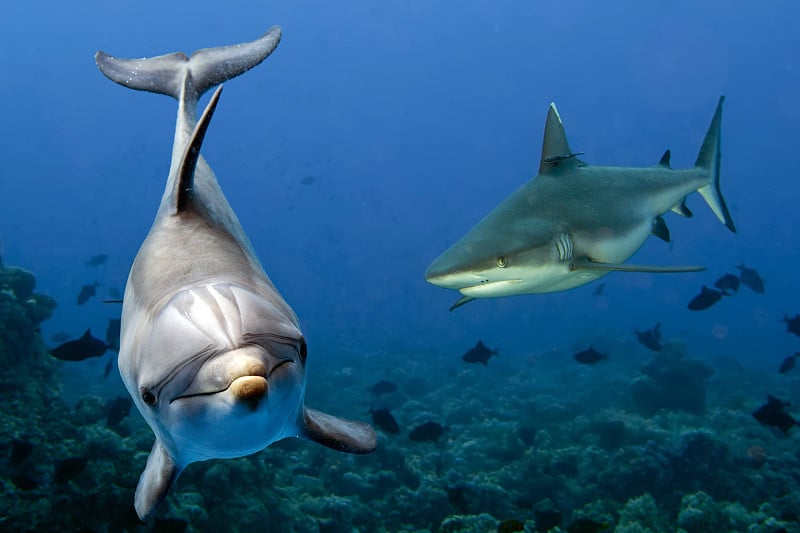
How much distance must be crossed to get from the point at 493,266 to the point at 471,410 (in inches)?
479

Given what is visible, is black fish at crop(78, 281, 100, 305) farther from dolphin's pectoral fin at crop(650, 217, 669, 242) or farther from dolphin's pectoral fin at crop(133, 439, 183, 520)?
dolphin's pectoral fin at crop(650, 217, 669, 242)

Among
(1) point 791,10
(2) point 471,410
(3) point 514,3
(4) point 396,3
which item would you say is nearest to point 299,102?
(4) point 396,3

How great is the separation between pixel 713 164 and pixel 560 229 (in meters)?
3.17

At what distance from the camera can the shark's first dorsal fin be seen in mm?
4812

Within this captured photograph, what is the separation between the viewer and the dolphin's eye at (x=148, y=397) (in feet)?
4.54

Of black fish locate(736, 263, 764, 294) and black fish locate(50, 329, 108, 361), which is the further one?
black fish locate(736, 263, 764, 294)

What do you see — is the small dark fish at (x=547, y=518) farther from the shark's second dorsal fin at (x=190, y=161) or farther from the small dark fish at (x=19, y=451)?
the small dark fish at (x=19, y=451)

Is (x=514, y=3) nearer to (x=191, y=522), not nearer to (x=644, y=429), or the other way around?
(x=644, y=429)

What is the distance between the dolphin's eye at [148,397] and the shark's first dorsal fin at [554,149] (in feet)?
13.6

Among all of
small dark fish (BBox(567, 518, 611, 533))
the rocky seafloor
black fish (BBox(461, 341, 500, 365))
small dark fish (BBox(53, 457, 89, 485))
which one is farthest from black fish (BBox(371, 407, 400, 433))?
small dark fish (BBox(53, 457, 89, 485))

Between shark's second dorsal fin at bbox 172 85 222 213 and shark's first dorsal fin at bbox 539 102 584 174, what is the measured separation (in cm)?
360

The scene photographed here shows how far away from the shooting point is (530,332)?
190ft

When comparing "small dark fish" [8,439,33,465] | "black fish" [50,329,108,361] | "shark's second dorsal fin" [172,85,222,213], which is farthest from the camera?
"black fish" [50,329,108,361]

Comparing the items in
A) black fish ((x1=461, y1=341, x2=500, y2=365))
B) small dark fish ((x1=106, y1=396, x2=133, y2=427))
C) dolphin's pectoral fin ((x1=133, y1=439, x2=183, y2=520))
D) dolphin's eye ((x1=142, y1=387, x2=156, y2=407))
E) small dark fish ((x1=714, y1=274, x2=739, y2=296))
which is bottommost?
small dark fish ((x1=106, y1=396, x2=133, y2=427))
